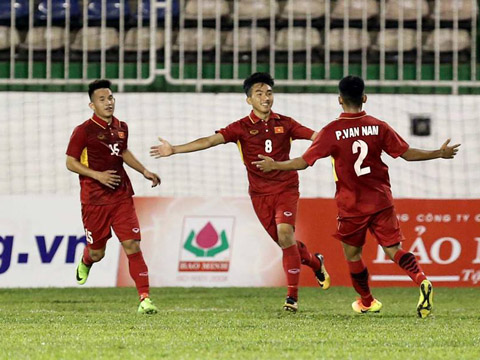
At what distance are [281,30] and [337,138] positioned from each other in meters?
6.64

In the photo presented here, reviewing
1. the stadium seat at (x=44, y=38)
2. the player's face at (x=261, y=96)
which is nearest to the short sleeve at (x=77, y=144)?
the player's face at (x=261, y=96)

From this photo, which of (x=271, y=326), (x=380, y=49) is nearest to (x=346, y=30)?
(x=380, y=49)

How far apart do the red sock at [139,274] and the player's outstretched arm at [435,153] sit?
2340 millimetres

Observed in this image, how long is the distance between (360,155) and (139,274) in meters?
2.10

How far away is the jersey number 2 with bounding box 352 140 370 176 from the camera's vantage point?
→ 8.45 metres

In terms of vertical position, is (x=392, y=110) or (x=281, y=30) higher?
(x=281, y=30)

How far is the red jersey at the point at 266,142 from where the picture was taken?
9.64 meters

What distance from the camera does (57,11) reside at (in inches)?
579

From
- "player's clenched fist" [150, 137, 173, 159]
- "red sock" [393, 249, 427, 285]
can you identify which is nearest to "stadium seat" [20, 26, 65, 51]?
"player's clenched fist" [150, 137, 173, 159]

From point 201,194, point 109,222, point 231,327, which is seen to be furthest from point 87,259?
point 201,194

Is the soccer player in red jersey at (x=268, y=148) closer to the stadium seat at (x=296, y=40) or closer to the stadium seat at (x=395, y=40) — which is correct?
the stadium seat at (x=296, y=40)

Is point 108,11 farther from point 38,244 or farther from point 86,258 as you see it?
point 86,258

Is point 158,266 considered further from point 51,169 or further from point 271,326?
point 271,326

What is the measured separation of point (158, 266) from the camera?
12570 mm
